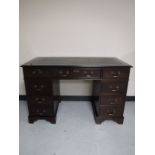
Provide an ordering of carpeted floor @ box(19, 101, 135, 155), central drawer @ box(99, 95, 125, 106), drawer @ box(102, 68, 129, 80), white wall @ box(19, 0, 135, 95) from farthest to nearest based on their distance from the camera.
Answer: white wall @ box(19, 0, 135, 95) → central drawer @ box(99, 95, 125, 106) → drawer @ box(102, 68, 129, 80) → carpeted floor @ box(19, 101, 135, 155)

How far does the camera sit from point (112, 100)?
1.93 m

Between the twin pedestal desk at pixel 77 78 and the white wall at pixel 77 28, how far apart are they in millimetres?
581

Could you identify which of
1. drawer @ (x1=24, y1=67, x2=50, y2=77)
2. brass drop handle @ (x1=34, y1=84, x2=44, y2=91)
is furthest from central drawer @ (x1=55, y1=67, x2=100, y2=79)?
brass drop handle @ (x1=34, y1=84, x2=44, y2=91)

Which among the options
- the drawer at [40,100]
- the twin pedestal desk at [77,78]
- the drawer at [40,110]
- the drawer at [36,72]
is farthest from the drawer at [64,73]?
the drawer at [40,110]

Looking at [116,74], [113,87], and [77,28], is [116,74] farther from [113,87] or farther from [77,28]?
[77,28]

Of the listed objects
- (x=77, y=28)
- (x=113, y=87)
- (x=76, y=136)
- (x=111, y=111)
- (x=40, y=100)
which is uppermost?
(x=77, y=28)

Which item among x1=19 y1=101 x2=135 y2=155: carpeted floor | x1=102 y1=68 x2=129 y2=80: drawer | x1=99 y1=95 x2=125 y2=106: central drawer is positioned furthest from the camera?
x1=99 y1=95 x2=125 y2=106: central drawer

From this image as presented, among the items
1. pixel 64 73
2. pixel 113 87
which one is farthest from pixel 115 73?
pixel 64 73

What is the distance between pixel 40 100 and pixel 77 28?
122 centimetres

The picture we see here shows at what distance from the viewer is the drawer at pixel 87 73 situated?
182 centimetres

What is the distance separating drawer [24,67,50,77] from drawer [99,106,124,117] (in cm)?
84

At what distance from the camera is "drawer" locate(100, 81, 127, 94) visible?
73.7 inches

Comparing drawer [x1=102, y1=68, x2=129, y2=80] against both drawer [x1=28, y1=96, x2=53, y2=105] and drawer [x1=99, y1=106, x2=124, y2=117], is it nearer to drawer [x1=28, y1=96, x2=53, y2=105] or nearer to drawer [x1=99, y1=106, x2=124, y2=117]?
drawer [x1=99, y1=106, x2=124, y2=117]
